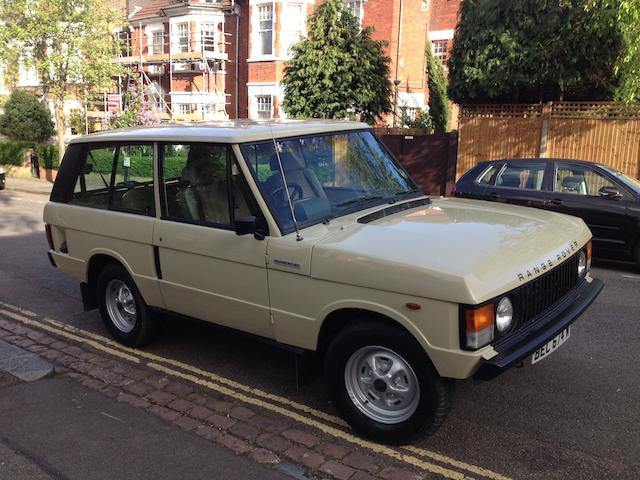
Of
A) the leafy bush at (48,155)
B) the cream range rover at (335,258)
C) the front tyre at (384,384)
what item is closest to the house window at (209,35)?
the leafy bush at (48,155)

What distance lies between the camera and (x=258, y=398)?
4316mm

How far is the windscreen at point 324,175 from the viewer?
4000 millimetres

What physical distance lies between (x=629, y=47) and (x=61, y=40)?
18929 mm

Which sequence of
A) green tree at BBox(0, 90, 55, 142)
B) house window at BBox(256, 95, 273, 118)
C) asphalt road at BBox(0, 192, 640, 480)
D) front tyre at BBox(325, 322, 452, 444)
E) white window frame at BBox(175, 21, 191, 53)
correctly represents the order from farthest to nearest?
white window frame at BBox(175, 21, 191, 53) < green tree at BBox(0, 90, 55, 142) < house window at BBox(256, 95, 273, 118) < asphalt road at BBox(0, 192, 640, 480) < front tyre at BBox(325, 322, 452, 444)

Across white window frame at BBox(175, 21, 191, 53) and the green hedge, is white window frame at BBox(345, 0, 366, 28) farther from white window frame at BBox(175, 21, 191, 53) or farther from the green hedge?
the green hedge

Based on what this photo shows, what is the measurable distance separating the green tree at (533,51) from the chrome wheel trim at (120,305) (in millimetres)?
10626

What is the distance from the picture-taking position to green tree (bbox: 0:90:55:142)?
26.4m

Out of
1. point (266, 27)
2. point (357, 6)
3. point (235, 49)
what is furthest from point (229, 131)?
point (235, 49)

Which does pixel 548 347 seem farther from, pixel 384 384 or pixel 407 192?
pixel 407 192

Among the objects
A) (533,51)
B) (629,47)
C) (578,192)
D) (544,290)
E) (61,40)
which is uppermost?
(61,40)

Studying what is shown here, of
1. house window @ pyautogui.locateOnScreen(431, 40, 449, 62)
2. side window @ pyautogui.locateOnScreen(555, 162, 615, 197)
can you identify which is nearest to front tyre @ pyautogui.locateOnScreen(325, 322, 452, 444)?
side window @ pyautogui.locateOnScreen(555, 162, 615, 197)

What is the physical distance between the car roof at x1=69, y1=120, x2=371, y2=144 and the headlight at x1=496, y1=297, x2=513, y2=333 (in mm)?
1969

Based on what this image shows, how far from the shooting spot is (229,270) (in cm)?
416

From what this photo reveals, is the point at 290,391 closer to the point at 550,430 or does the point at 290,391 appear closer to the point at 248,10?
the point at 550,430
